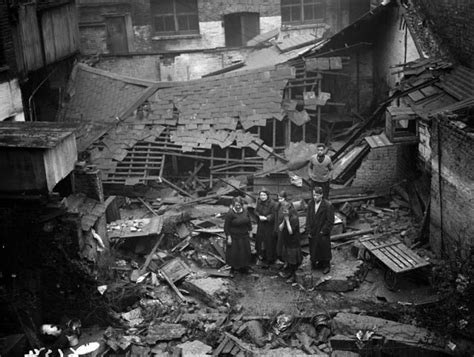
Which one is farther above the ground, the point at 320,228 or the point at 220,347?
the point at 320,228

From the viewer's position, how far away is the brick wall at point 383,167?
1611cm

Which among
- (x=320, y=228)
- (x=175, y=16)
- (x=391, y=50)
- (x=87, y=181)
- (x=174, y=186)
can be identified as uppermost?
(x=175, y=16)

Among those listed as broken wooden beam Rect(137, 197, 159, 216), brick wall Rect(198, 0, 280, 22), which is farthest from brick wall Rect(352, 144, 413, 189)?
brick wall Rect(198, 0, 280, 22)

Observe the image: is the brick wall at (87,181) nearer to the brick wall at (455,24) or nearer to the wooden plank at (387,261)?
the wooden plank at (387,261)

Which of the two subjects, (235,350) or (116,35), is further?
(116,35)

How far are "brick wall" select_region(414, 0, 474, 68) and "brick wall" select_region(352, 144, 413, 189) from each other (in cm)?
280

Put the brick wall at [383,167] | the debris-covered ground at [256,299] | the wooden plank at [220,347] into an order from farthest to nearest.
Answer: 1. the brick wall at [383,167]
2. the debris-covered ground at [256,299]
3. the wooden plank at [220,347]

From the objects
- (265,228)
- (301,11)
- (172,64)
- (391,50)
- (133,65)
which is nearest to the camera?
(265,228)

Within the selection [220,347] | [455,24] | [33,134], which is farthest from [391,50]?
[220,347]

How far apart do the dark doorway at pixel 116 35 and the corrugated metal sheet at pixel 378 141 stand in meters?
16.2

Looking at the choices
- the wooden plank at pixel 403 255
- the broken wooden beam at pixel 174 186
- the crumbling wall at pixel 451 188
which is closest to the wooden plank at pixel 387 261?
the wooden plank at pixel 403 255

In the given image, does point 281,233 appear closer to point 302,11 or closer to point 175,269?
point 175,269

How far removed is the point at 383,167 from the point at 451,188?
3824 mm

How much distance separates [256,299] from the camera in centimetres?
1275
